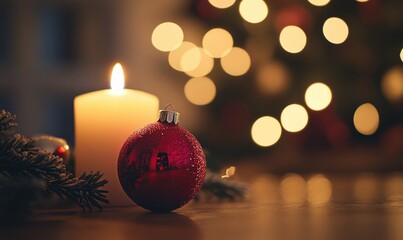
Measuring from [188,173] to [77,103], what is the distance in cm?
24

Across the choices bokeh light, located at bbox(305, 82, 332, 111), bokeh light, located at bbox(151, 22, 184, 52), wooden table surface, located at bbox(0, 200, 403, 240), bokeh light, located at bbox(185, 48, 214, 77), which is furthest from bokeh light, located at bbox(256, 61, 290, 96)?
wooden table surface, located at bbox(0, 200, 403, 240)

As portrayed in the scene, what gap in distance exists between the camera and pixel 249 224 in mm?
758

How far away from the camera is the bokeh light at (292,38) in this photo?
2.56 metres

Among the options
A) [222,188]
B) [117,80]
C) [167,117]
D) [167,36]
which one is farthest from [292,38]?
[167,117]

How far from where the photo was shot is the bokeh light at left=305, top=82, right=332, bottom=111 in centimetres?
260

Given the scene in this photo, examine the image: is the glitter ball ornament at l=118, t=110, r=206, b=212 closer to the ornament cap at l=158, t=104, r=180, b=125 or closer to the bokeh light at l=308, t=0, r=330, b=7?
the ornament cap at l=158, t=104, r=180, b=125

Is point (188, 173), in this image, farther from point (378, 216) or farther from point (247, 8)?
point (247, 8)

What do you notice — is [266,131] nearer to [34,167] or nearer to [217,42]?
[217,42]

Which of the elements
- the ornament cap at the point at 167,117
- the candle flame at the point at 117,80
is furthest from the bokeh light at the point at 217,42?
the ornament cap at the point at 167,117

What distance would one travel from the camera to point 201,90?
305 centimetres

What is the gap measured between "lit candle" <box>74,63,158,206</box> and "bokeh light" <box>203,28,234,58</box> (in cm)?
179

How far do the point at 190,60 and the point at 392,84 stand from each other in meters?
0.93

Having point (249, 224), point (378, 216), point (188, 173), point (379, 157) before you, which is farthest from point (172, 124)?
point (379, 157)

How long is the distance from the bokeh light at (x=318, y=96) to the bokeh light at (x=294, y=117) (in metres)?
0.05
